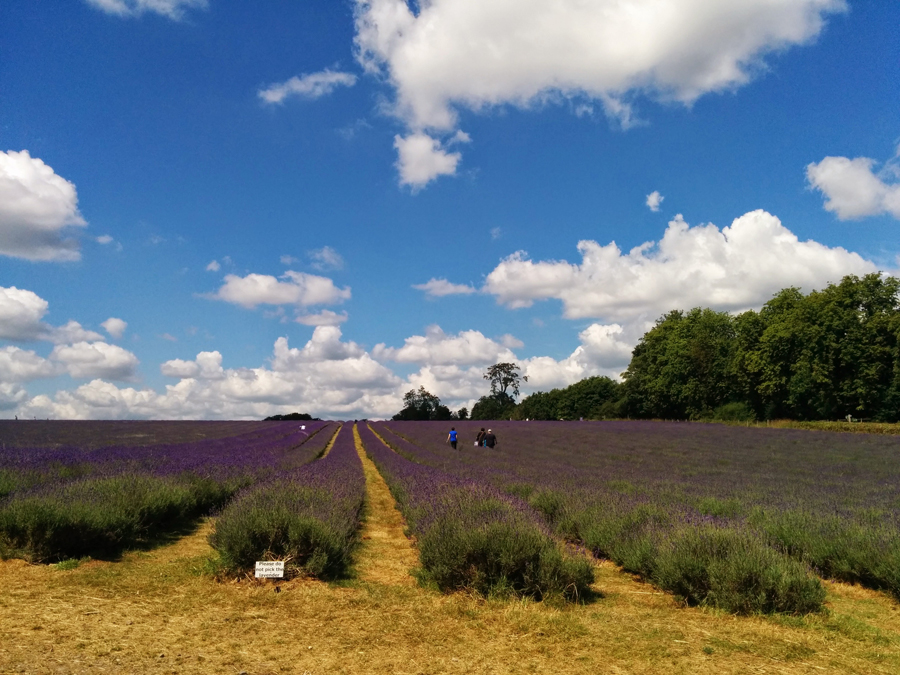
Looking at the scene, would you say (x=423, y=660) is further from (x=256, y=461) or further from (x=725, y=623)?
(x=256, y=461)

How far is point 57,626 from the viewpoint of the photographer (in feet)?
13.8

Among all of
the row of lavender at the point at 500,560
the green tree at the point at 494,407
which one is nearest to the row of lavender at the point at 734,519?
the row of lavender at the point at 500,560

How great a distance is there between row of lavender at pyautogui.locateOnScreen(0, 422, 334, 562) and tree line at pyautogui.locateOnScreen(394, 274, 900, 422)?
39.5 m

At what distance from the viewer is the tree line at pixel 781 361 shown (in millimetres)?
37906

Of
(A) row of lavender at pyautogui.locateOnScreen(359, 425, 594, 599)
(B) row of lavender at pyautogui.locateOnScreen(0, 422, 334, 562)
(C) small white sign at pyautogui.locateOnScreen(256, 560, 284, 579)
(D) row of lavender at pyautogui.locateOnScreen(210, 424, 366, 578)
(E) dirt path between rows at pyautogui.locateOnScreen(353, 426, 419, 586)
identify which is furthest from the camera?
(E) dirt path between rows at pyautogui.locateOnScreen(353, 426, 419, 586)

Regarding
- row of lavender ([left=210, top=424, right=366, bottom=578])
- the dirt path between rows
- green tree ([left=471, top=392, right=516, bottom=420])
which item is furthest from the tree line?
row of lavender ([left=210, top=424, right=366, bottom=578])

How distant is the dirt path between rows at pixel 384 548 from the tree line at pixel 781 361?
122 feet

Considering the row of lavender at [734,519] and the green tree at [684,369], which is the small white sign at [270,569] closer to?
the row of lavender at [734,519]

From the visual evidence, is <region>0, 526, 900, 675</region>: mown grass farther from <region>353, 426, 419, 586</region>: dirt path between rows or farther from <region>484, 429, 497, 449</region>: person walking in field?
<region>484, 429, 497, 449</region>: person walking in field

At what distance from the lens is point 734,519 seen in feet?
25.1

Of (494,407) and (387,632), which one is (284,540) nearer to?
(387,632)

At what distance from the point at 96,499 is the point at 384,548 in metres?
3.68

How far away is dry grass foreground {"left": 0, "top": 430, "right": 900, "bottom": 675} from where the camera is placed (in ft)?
12.2

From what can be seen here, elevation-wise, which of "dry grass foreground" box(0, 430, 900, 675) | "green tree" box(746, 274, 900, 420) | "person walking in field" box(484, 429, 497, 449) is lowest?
"dry grass foreground" box(0, 430, 900, 675)
